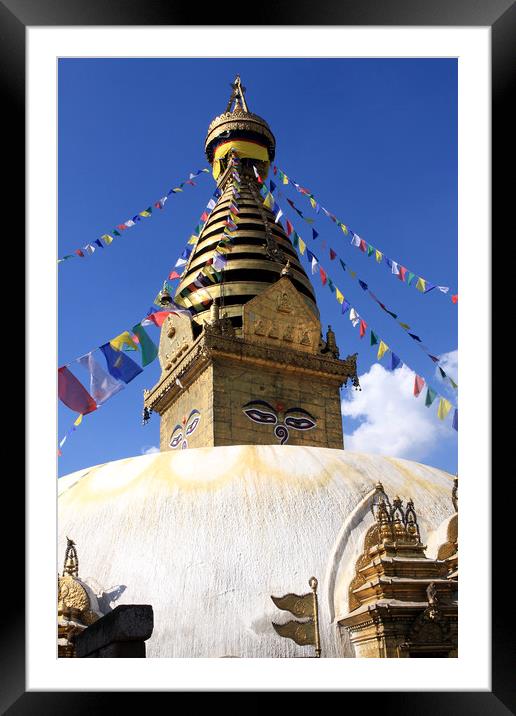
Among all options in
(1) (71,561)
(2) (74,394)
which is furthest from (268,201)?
(1) (71,561)

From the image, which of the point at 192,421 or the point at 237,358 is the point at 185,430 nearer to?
the point at 192,421

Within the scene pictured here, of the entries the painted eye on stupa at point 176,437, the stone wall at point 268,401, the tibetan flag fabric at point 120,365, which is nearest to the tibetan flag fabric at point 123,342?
the tibetan flag fabric at point 120,365

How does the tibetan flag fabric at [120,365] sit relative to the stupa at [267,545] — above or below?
above

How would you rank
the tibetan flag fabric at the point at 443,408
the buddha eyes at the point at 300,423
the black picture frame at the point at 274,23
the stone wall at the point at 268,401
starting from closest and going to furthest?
the black picture frame at the point at 274,23 < the tibetan flag fabric at the point at 443,408 < the stone wall at the point at 268,401 < the buddha eyes at the point at 300,423

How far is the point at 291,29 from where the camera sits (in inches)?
166

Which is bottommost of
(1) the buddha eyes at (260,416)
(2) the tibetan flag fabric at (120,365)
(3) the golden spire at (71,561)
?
(3) the golden spire at (71,561)

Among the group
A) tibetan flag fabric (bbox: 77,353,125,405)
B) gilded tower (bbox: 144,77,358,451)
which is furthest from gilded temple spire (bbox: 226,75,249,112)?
tibetan flag fabric (bbox: 77,353,125,405)

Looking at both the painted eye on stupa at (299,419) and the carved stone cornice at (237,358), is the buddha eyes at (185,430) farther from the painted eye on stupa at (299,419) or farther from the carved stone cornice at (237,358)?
the painted eye on stupa at (299,419)

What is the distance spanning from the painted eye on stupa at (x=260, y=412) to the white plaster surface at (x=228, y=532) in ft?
12.3

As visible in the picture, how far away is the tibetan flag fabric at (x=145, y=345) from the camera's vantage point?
793 centimetres

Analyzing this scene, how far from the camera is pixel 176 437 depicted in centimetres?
1350

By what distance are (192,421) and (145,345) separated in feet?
17.3
